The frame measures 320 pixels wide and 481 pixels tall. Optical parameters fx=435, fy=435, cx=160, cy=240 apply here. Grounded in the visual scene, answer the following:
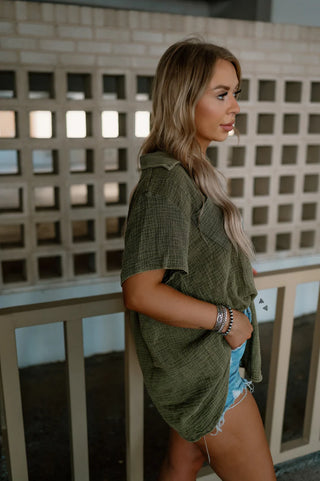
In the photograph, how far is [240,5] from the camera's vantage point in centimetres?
436

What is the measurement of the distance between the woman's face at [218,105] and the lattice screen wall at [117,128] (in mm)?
1530

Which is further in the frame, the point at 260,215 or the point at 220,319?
the point at 260,215

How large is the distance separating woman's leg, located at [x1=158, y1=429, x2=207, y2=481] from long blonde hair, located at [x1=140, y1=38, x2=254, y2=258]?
1.82ft

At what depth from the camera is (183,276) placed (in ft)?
3.09

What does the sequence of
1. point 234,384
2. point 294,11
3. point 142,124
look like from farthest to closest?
1. point 294,11
2. point 142,124
3. point 234,384

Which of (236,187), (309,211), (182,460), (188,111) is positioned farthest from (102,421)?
(309,211)

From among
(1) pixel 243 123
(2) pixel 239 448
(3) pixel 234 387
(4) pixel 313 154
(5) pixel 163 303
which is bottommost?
(2) pixel 239 448

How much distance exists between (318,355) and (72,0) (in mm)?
4751

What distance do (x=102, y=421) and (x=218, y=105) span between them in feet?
5.95

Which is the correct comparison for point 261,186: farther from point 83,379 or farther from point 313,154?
point 83,379

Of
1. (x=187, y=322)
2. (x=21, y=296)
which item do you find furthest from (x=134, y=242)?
(x=21, y=296)

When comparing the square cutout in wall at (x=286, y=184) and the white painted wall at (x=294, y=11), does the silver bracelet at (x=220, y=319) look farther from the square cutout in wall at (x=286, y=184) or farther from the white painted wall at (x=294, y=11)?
the white painted wall at (x=294, y=11)

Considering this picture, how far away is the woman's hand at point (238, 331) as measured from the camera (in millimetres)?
980

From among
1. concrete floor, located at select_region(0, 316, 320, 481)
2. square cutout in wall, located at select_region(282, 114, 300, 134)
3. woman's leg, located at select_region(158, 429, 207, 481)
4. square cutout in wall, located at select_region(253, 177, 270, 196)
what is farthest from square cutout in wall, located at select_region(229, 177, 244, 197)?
woman's leg, located at select_region(158, 429, 207, 481)
